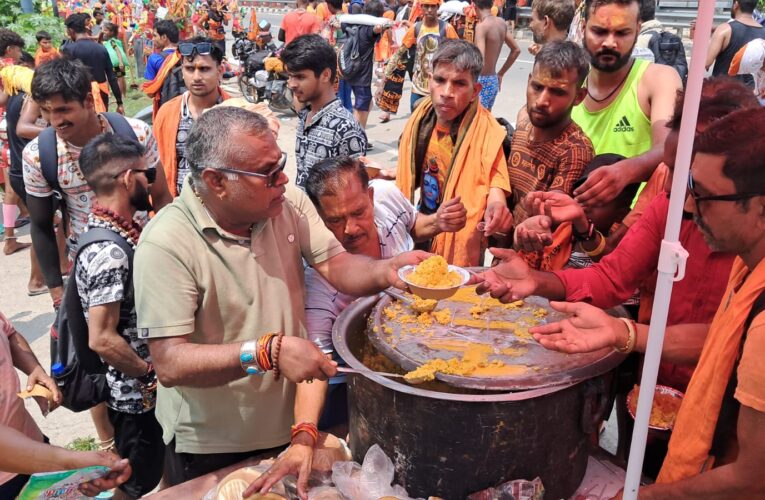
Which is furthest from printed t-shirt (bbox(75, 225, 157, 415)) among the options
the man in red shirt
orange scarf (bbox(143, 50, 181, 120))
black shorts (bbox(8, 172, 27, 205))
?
orange scarf (bbox(143, 50, 181, 120))

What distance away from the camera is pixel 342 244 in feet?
8.29

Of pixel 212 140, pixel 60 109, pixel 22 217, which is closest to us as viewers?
pixel 212 140

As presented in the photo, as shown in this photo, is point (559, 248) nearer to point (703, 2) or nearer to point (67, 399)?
point (703, 2)

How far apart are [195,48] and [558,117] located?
2.75 m

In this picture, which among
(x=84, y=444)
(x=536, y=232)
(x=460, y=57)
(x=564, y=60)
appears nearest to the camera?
(x=536, y=232)

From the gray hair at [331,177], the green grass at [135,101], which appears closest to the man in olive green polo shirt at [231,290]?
the gray hair at [331,177]

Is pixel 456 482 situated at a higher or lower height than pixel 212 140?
lower

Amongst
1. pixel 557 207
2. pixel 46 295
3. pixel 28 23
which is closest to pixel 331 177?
pixel 557 207

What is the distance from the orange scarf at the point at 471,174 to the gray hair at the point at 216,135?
1.46 meters

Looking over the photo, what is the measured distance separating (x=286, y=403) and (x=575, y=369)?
3.19ft

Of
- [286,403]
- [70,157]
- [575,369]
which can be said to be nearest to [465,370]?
[575,369]

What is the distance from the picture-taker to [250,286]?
1.94 m

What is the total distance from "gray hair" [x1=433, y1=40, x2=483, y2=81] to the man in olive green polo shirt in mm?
1333

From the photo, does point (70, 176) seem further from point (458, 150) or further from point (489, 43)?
point (489, 43)
